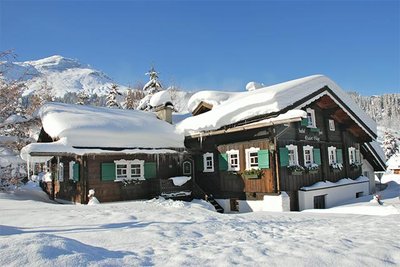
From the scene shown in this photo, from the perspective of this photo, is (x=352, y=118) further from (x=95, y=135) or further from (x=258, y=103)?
(x=95, y=135)

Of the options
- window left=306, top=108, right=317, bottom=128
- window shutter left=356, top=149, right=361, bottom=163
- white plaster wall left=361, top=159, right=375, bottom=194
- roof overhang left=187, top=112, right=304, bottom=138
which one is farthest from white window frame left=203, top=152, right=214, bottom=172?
white plaster wall left=361, top=159, right=375, bottom=194

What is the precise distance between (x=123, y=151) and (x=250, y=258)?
11981mm

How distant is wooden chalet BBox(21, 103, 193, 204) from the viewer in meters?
15.5

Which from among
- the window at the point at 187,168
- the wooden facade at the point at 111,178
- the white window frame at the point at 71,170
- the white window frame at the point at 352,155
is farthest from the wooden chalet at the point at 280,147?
the white window frame at the point at 71,170

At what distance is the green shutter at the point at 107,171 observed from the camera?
1584cm

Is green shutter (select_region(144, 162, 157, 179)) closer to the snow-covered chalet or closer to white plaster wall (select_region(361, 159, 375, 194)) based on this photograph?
the snow-covered chalet

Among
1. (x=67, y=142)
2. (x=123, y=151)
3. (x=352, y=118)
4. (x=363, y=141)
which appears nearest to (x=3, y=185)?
(x=67, y=142)

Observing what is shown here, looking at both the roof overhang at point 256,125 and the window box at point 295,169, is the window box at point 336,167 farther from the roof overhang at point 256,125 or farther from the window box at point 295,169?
the roof overhang at point 256,125

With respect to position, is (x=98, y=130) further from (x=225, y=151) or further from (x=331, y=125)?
(x=331, y=125)

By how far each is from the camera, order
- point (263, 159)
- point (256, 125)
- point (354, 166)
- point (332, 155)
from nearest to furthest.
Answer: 1. point (256, 125)
2. point (263, 159)
3. point (332, 155)
4. point (354, 166)

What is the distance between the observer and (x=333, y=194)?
58.2 ft

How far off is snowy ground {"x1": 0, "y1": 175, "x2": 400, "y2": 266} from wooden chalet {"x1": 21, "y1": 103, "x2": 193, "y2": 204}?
629 cm

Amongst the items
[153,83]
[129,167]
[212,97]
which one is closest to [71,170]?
[129,167]

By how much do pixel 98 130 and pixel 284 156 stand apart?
9267 millimetres
